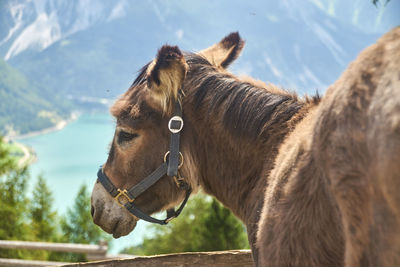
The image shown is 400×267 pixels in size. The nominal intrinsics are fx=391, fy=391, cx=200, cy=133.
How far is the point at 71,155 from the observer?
8175 cm

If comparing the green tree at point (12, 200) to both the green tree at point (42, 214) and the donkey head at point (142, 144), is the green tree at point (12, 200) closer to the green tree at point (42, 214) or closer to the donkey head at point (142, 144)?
the green tree at point (42, 214)

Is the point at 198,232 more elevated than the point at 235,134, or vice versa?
the point at 235,134

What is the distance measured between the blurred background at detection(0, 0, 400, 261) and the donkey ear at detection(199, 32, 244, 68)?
0.11 m

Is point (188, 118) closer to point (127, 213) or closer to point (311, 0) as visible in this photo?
point (127, 213)

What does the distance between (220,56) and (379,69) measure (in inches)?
63.4

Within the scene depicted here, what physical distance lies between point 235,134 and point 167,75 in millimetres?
486

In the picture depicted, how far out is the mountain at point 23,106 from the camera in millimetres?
91500

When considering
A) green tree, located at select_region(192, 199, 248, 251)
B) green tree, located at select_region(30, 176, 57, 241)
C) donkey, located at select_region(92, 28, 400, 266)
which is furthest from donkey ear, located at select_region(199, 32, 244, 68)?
green tree, located at select_region(30, 176, 57, 241)

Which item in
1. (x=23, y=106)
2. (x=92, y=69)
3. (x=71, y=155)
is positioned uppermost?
(x=92, y=69)

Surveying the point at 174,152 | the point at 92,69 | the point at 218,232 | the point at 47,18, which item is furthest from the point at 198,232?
the point at 92,69

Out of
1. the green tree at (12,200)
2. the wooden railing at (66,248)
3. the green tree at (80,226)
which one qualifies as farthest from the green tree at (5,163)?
the wooden railing at (66,248)

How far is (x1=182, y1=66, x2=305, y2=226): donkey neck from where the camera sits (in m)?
2.04

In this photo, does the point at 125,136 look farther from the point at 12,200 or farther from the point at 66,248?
the point at 12,200

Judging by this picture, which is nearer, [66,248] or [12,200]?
[66,248]
